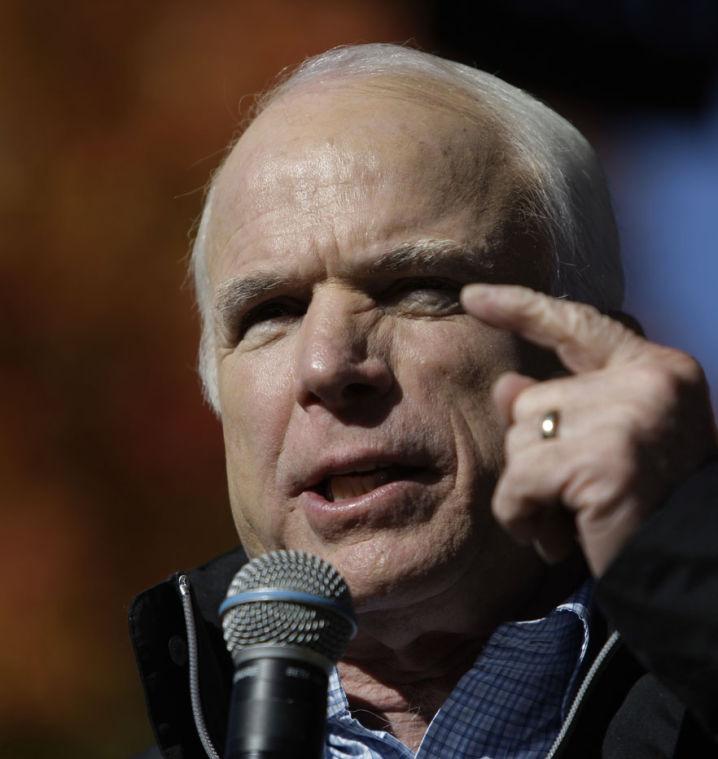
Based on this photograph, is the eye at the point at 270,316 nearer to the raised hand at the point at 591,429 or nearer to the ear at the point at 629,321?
the ear at the point at 629,321

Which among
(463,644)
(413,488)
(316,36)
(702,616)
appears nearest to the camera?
(702,616)

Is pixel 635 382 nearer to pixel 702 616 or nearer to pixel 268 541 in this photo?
pixel 702 616

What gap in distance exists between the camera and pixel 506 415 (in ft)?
5.45

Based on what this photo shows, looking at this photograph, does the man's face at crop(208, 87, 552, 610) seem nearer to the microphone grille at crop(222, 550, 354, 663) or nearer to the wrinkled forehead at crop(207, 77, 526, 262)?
the wrinkled forehead at crop(207, 77, 526, 262)

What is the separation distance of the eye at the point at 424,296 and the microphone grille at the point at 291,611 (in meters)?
1.05

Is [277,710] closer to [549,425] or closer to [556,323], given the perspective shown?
[549,425]

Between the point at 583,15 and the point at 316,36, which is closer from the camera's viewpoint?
the point at 583,15

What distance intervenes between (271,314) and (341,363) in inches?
16.3

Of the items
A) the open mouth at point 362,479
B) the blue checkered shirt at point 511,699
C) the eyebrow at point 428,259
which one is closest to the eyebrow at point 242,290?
the eyebrow at point 428,259

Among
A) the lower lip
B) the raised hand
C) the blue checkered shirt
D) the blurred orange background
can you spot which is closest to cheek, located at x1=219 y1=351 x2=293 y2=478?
the lower lip

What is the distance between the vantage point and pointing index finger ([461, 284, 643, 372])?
1.62 metres

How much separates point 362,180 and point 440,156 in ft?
0.64

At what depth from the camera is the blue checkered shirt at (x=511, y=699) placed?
228 centimetres

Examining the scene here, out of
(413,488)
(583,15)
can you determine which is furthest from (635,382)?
(583,15)
